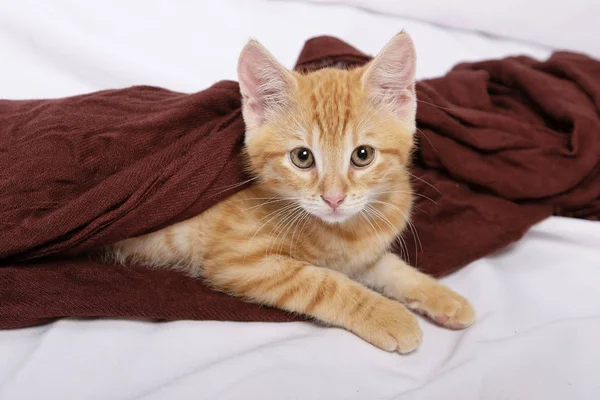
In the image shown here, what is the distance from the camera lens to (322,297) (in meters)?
1.13

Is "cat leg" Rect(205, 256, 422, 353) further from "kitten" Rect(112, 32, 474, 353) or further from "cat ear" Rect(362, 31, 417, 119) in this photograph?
"cat ear" Rect(362, 31, 417, 119)

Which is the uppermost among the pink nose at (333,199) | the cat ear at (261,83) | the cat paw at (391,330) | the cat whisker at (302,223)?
the cat ear at (261,83)

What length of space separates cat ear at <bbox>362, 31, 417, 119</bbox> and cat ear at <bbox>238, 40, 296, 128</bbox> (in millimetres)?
183

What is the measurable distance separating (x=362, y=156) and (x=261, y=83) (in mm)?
281

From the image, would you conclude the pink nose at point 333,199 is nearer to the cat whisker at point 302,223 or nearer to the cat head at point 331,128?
the cat head at point 331,128

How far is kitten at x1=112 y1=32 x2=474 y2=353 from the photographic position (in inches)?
43.1

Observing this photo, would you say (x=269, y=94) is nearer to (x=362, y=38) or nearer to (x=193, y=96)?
(x=193, y=96)

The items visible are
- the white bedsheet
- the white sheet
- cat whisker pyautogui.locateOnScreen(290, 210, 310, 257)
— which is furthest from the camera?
the white sheet

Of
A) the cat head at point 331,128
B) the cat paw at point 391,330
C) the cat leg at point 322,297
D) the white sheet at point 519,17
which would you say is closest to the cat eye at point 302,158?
the cat head at point 331,128

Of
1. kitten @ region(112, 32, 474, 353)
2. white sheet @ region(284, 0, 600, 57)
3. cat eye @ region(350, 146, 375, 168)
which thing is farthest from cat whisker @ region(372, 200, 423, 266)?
white sheet @ region(284, 0, 600, 57)

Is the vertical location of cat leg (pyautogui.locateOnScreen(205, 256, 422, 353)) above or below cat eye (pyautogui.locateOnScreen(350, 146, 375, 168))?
below

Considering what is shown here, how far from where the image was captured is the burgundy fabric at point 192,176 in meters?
1.14

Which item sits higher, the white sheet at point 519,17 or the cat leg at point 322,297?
the white sheet at point 519,17

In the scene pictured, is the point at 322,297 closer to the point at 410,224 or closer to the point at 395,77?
the point at 410,224
